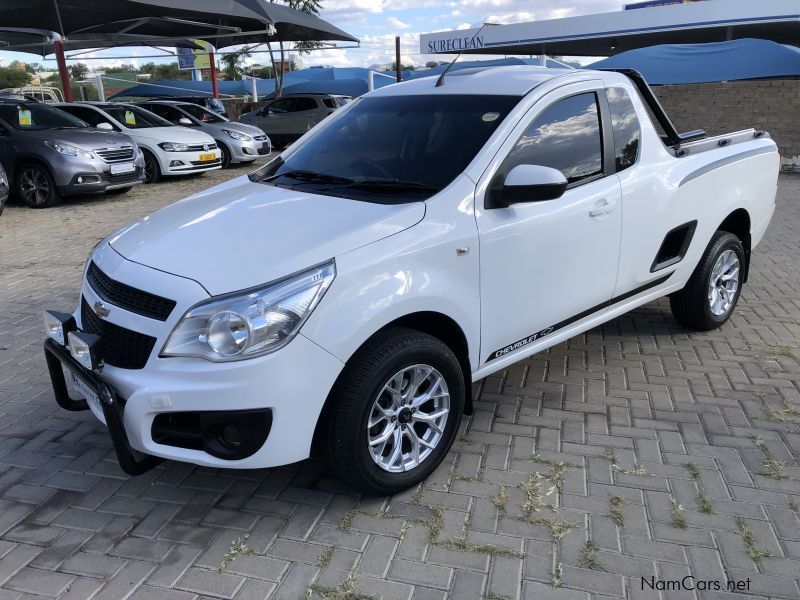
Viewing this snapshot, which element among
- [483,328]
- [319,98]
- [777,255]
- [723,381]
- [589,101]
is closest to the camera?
[483,328]

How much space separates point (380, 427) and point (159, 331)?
1.03m

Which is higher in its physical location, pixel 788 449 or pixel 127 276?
pixel 127 276

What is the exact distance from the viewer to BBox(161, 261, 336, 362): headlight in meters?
2.60

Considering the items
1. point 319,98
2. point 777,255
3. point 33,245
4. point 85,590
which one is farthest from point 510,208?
point 319,98

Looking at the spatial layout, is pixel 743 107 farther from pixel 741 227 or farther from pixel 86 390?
pixel 86 390

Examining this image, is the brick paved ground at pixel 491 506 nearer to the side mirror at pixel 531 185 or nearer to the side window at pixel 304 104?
the side mirror at pixel 531 185

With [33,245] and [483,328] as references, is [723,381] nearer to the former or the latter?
[483,328]

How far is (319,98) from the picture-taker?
20.5 meters

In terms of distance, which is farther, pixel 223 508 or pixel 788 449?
pixel 788 449

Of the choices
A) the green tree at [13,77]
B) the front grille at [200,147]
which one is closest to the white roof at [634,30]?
the front grille at [200,147]

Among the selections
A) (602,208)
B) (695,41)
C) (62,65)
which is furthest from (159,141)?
(695,41)

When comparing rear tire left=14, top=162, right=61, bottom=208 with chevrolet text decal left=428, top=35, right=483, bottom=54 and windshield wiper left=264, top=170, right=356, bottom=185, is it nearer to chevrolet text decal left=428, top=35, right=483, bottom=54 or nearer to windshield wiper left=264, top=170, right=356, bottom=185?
windshield wiper left=264, top=170, right=356, bottom=185

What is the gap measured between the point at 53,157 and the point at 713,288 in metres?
9.62

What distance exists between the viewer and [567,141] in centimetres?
378
